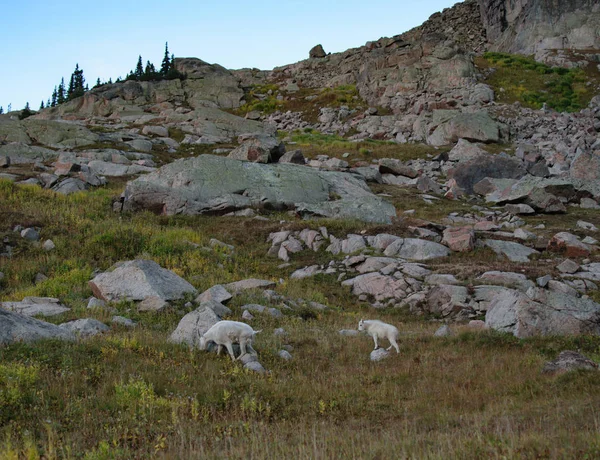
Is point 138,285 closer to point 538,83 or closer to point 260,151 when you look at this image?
point 260,151

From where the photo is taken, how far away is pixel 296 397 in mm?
7344

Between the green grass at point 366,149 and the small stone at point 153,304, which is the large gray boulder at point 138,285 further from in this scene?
the green grass at point 366,149

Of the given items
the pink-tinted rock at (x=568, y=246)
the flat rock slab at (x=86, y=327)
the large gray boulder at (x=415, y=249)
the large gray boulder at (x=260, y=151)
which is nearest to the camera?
the flat rock slab at (x=86, y=327)

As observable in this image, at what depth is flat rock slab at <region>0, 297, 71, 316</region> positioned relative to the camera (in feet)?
40.5

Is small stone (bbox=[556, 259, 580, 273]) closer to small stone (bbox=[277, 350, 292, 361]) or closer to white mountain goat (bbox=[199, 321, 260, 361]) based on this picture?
small stone (bbox=[277, 350, 292, 361])

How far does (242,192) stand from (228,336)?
1836cm

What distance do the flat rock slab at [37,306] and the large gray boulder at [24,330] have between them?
2.87m

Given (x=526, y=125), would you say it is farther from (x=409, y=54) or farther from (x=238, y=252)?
(x=238, y=252)

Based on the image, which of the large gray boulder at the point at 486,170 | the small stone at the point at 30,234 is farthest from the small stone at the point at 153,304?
the large gray boulder at the point at 486,170

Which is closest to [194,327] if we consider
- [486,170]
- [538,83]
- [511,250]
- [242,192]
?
[511,250]

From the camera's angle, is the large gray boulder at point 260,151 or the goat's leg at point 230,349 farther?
the large gray boulder at point 260,151

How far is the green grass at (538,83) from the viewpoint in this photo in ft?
182

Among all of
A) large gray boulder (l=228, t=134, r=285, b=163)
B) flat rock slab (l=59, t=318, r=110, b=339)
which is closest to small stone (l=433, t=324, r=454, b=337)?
flat rock slab (l=59, t=318, r=110, b=339)

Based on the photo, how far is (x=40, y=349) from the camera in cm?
830
